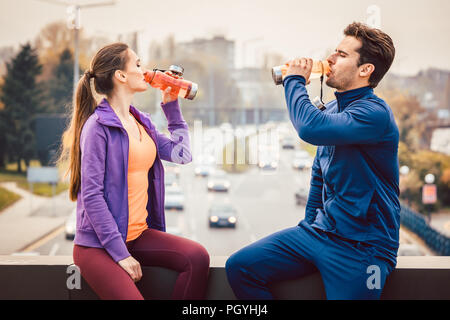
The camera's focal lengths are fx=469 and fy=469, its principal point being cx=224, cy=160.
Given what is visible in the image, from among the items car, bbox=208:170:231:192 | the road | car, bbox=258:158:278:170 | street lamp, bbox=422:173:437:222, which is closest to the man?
the road

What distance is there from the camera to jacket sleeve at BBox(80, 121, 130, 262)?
A: 1.22 metres

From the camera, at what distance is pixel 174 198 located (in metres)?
34.8

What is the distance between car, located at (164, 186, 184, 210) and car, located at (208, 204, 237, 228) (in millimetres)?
2598

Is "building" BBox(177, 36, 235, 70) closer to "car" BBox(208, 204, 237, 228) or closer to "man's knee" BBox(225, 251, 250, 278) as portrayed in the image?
"car" BBox(208, 204, 237, 228)

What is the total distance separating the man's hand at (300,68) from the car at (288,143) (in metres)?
38.0

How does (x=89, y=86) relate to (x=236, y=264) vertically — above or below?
above

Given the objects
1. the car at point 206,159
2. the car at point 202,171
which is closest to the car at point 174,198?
the car at point 202,171

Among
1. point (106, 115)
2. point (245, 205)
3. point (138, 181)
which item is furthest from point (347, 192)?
point (245, 205)

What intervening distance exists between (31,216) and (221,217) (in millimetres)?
13636

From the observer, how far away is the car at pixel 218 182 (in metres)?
40.1

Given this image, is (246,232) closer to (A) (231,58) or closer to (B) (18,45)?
(A) (231,58)

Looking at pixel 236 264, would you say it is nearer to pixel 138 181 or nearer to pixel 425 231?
pixel 138 181

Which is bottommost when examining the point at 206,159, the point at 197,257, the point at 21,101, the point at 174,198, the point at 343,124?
the point at 174,198

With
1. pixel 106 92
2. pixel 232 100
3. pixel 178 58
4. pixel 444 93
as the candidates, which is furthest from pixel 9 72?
pixel 106 92
